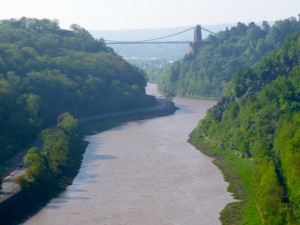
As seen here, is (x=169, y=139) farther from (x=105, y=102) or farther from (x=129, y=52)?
(x=129, y=52)

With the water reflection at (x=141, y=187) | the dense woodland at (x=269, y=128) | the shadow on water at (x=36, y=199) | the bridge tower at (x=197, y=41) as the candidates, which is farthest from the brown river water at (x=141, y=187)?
the bridge tower at (x=197, y=41)

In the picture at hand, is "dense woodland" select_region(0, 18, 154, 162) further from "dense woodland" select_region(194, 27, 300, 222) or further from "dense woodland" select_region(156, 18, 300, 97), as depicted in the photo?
"dense woodland" select_region(156, 18, 300, 97)

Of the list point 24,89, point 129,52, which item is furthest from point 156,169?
point 129,52

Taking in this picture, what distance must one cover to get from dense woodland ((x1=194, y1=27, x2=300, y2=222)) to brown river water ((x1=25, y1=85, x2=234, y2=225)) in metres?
1.47

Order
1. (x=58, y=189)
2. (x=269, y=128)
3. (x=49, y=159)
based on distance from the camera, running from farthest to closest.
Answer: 1. (x=269, y=128)
2. (x=49, y=159)
3. (x=58, y=189)

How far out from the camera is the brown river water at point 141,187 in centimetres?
2202

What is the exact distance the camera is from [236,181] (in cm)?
2645

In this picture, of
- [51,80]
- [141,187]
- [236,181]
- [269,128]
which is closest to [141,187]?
[141,187]

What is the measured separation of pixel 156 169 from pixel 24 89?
12.9 m

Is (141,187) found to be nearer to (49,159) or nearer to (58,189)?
(58,189)

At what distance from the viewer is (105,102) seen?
4659 centimetres

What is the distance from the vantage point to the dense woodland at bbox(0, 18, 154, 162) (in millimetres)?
33875

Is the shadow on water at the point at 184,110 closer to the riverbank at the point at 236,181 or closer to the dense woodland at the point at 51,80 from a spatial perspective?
the dense woodland at the point at 51,80

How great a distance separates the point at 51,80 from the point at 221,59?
24.6m
